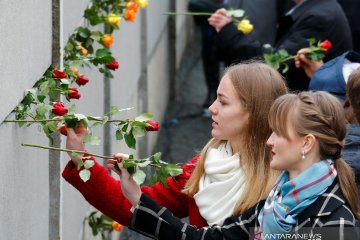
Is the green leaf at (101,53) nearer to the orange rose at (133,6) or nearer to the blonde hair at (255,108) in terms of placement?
the blonde hair at (255,108)

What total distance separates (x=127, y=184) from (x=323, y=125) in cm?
71

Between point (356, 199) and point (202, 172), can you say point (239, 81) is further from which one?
point (356, 199)

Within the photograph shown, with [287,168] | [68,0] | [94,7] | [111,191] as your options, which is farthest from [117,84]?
[287,168]

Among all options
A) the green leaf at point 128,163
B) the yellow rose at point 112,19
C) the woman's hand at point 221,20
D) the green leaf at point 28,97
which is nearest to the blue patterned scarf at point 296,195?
the green leaf at point 128,163

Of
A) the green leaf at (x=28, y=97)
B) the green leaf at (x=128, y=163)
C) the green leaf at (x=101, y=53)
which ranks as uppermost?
the green leaf at (x=101, y=53)

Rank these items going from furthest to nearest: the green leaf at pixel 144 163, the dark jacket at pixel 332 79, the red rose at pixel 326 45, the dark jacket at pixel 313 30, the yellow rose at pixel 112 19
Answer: the dark jacket at pixel 313 30 → the red rose at pixel 326 45 → the yellow rose at pixel 112 19 → the dark jacket at pixel 332 79 → the green leaf at pixel 144 163

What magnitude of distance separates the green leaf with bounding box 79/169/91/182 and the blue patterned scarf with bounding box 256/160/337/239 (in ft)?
2.02

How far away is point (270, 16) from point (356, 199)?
4993 millimetres

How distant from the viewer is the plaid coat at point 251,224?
3.29 m

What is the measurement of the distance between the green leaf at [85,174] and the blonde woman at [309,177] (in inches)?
22.3

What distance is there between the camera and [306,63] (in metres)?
6.16

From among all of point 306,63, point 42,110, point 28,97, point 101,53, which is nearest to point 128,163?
point 42,110

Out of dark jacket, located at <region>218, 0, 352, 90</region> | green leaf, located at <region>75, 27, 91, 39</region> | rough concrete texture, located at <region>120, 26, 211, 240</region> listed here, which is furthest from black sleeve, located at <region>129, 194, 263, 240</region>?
rough concrete texture, located at <region>120, 26, 211, 240</region>

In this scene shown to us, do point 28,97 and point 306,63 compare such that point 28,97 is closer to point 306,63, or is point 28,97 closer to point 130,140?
point 130,140
